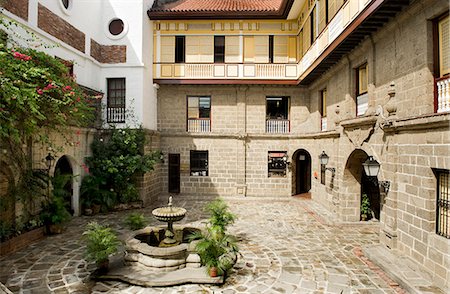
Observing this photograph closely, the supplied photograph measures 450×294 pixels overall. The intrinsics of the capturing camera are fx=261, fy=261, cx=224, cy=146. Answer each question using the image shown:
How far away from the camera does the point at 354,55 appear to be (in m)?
9.39

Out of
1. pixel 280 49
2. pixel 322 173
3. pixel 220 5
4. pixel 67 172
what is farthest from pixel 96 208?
pixel 220 5

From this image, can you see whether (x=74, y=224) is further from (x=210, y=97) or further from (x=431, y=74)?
(x=431, y=74)

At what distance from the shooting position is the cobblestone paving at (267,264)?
557cm

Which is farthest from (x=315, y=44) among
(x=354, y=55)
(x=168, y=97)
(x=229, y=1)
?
(x=168, y=97)

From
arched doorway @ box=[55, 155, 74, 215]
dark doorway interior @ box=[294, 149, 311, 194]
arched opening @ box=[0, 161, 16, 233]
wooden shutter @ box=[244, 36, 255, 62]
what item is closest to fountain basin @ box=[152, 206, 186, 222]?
arched opening @ box=[0, 161, 16, 233]

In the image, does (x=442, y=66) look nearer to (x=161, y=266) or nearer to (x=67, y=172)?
(x=161, y=266)

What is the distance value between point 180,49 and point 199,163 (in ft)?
21.8

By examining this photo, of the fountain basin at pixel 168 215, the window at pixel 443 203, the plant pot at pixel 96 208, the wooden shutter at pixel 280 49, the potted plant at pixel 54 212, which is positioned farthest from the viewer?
the wooden shutter at pixel 280 49

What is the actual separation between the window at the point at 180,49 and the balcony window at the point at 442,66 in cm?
1190

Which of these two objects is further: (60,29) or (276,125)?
(276,125)

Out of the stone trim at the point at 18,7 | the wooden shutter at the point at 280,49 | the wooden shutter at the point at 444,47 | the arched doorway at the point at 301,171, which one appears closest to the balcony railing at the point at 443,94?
the wooden shutter at the point at 444,47

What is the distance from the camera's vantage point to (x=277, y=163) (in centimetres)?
1498

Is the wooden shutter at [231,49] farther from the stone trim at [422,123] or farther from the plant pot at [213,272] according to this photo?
the plant pot at [213,272]

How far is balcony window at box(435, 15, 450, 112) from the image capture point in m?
5.50
